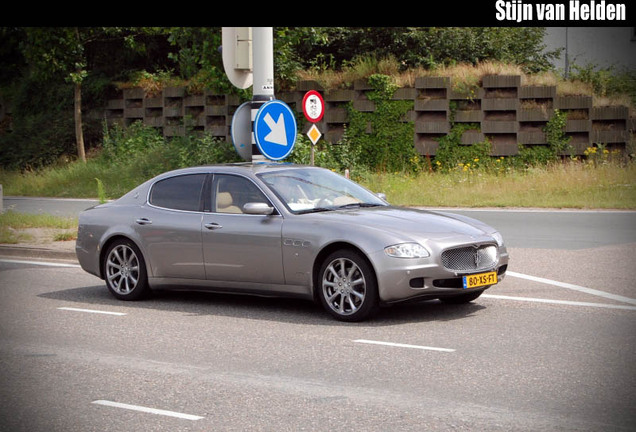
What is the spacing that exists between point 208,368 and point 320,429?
193 centimetres

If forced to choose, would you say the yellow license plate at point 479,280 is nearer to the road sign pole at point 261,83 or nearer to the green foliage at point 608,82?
the road sign pole at point 261,83

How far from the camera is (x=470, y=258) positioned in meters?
8.69

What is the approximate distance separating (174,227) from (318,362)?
11.7 ft

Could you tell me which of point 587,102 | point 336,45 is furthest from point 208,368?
point 336,45

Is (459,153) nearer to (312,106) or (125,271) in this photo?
(312,106)

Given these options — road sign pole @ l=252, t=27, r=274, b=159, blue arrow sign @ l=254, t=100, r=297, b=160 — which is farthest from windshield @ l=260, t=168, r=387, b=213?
road sign pole @ l=252, t=27, r=274, b=159

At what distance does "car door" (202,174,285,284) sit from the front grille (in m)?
1.65

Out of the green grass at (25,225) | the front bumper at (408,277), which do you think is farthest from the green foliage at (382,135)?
the front bumper at (408,277)

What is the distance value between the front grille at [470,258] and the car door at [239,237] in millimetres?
1648

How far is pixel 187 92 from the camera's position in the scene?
35719mm

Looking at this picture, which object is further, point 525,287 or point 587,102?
point 587,102

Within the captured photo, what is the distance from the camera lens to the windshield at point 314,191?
9438 millimetres

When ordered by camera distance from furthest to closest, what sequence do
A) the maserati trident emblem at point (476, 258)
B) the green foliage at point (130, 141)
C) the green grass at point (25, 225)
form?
the green foliage at point (130, 141) → the green grass at point (25, 225) → the maserati trident emblem at point (476, 258)

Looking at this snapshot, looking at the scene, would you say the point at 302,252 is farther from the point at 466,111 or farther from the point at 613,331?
the point at 466,111
